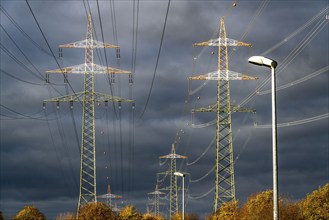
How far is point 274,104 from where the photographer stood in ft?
113

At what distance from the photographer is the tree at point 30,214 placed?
5703 inches

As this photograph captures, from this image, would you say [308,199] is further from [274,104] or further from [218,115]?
[274,104]

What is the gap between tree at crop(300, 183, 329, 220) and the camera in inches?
3580

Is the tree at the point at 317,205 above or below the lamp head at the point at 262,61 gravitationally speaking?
below

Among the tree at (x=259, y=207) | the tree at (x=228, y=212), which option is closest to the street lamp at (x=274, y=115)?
the tree at (x=259, y=207)

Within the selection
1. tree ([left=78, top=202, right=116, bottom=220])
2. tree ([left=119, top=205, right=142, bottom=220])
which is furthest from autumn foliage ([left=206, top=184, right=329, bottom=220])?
tree ([left=119, top=205, right=142, bottom=220])

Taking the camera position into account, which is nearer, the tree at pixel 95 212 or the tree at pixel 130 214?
the tree at pixel 95 212

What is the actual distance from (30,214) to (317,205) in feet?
241

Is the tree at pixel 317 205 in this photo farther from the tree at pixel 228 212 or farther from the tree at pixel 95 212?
the tree at pixel 95 212

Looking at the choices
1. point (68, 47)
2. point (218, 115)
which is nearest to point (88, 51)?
point (68, 47)

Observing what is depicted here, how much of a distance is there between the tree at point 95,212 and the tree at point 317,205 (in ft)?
122

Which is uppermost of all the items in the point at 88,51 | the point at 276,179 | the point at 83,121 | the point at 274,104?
the point at 88,51

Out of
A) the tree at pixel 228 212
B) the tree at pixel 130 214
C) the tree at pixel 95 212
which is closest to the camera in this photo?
the tree at pixel 228 212

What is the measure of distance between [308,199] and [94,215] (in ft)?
136
